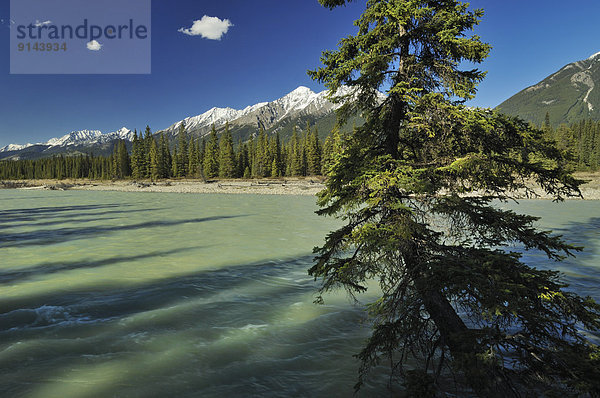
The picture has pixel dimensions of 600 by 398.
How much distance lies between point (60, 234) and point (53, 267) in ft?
26.6

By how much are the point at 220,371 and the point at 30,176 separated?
187 metres

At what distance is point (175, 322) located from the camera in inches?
269

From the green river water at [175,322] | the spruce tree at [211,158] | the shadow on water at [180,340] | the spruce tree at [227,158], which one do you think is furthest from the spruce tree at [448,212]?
the spruce tree at [211,158]

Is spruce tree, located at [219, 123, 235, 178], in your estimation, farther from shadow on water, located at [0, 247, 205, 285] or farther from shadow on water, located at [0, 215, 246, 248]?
shadow on water, located at [0, 247, 205, 285]

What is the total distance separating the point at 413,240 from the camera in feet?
14.8

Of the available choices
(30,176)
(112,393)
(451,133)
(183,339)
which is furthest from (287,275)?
(30,176)

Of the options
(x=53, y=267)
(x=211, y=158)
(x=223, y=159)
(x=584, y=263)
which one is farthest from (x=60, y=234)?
(x=211, y=158)

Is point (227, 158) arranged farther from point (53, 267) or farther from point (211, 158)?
point (53, 267)

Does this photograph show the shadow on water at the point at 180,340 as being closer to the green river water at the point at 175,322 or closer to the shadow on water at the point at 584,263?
the green river water at the point at 175,322

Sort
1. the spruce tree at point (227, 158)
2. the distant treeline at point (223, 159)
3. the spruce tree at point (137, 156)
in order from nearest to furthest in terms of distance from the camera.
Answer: the spruce tree at point (227, 158), the distant treeline at point (223, 159), the spruce tree at point (137, 156)

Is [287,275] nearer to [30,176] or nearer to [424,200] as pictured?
[424,200]

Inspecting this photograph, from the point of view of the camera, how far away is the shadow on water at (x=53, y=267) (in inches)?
386

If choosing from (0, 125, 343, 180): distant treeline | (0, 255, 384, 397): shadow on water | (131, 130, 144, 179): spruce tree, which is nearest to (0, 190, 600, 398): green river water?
(0, 255, 384, 397): shadow on water

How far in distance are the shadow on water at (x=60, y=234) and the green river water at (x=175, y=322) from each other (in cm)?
66
